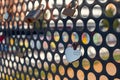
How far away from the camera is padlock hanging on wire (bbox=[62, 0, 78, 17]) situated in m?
0.67

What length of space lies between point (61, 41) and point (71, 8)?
0.36 ft

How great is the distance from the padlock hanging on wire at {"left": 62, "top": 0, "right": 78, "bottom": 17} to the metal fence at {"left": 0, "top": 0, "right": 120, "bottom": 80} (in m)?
0.01

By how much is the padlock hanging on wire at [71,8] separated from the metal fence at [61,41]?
13 mm

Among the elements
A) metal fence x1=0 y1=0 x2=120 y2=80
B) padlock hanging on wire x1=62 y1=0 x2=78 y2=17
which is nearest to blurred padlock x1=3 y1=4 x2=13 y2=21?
metal fence x1=0 y1=0 x2=120 y2=80

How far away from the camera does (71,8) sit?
2.20 feet

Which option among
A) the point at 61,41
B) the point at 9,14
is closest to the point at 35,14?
the point at 61,41

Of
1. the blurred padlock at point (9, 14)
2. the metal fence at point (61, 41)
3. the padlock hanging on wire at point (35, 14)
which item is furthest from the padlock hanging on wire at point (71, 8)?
the blurred padlock at point (9, 14)

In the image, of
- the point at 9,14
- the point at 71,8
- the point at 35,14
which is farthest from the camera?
the point at 9,14

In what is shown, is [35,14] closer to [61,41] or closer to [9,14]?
[61,41]

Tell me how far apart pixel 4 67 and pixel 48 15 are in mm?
437

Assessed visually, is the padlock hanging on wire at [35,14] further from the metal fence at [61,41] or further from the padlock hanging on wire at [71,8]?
the padlock hanging on wire at [71,8]

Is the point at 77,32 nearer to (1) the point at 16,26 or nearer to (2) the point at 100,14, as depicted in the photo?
(2) the point at 100,14

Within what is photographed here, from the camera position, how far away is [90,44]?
2.10 ft

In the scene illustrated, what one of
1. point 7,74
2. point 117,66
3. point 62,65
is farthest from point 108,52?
point 7,74
